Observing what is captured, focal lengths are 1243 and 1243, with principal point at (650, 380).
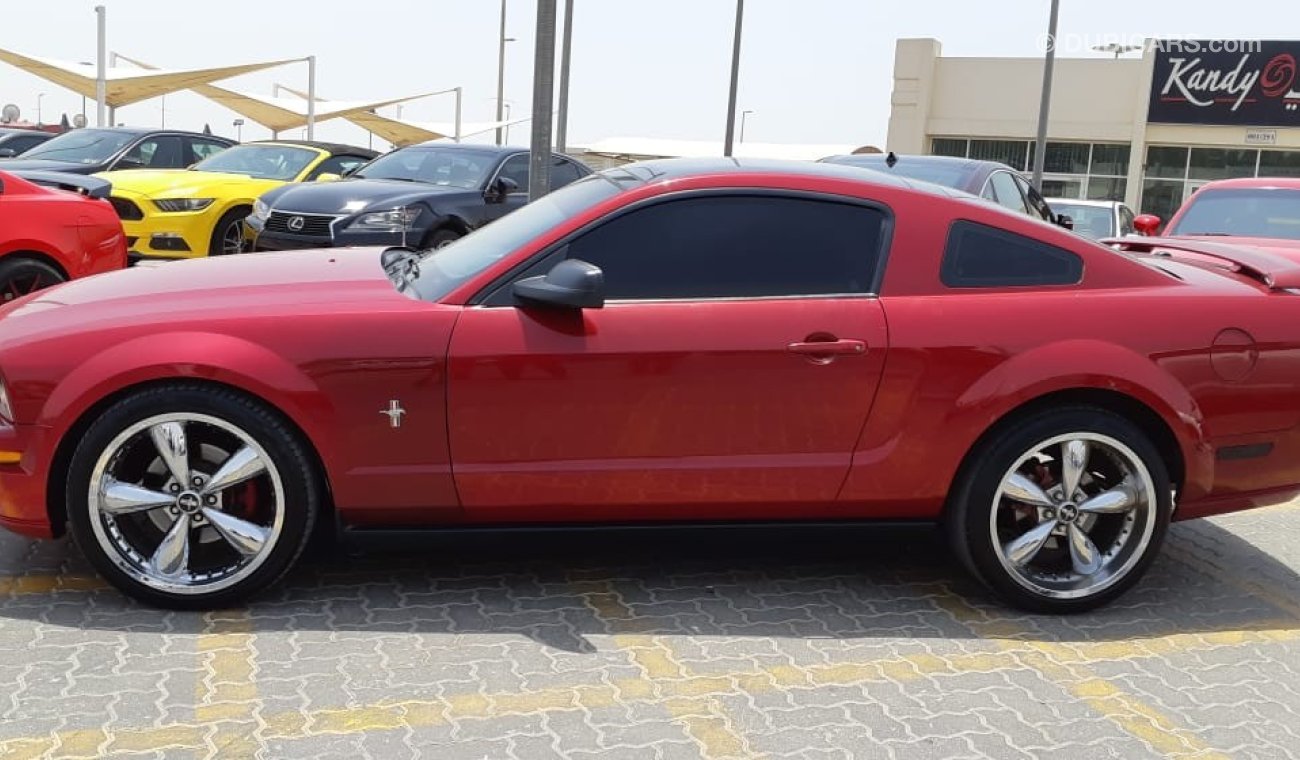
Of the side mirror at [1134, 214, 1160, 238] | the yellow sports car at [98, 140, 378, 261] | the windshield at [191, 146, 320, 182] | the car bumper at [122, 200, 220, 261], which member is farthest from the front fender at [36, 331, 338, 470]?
the windshield at [191, 146, 320, 182]

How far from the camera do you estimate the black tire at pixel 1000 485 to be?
4.17m

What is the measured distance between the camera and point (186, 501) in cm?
391

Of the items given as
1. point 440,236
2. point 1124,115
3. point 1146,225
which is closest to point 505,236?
point 440,236

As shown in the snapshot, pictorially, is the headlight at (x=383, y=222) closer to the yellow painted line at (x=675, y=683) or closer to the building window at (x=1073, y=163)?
the yellow painted line at (x=675, y=683)

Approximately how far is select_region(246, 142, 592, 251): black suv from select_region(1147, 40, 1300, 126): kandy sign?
30238mm

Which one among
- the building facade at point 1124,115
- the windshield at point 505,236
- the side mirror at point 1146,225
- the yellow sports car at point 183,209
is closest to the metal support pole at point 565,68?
the yellow sports car at point 183,209

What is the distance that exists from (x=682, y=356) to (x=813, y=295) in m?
0.51

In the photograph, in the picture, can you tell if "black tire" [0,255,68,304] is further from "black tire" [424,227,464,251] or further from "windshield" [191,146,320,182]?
"windshield" [191,146,320,182]

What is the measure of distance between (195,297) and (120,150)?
10736mm

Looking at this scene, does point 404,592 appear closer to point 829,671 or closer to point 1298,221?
point 829,671

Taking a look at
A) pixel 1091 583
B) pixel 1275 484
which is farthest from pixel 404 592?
pixel 1275 484

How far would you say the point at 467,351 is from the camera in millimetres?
3910

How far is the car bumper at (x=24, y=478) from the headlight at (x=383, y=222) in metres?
6.22

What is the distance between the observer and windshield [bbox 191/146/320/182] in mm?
13062
